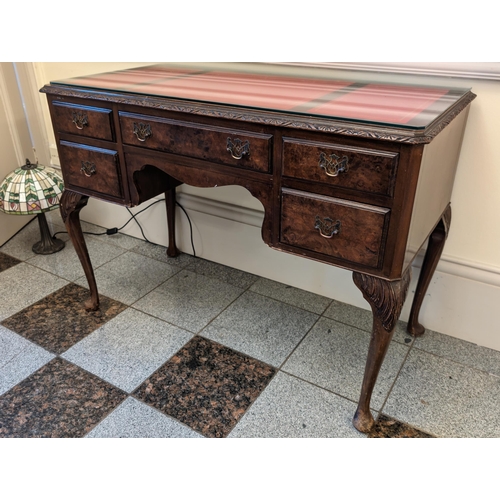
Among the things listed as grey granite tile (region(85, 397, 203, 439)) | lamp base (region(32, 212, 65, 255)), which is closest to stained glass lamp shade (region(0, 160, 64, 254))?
lamp base (region(32, 212, 65, 255))

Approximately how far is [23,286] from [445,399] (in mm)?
1648

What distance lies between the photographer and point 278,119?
3.47 ft

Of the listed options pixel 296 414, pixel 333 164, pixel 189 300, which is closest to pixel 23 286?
pixel 189 300

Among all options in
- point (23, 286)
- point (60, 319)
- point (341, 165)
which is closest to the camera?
point (341, 165)

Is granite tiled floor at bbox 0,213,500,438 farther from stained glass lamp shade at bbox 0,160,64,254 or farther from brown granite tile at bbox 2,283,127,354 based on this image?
stained glass lamp shade at bbox 0,160,64,254

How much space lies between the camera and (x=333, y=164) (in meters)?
1.03

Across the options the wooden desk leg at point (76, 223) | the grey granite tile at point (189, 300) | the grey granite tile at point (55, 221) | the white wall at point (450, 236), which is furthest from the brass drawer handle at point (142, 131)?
the grey granite tile at point (55, 221)

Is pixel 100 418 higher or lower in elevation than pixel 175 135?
lower

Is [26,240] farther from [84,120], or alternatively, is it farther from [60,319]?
[84,120]

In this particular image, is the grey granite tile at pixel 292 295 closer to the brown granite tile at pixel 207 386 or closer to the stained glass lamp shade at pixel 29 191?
the brown granite tile at pixel 207 386

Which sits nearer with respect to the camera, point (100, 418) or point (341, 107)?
point (341, 107)

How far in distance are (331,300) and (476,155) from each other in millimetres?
744
